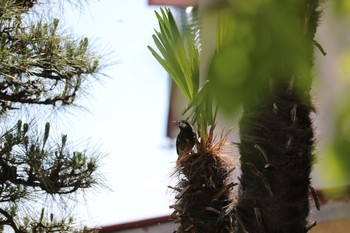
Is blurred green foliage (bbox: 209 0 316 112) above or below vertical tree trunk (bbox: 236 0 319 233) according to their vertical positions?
above

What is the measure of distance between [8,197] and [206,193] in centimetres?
92

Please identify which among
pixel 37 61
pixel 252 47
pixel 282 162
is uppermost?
pixel 37 61

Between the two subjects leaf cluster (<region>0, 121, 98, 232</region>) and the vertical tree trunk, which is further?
leaf cluster (<region>0, 121, 98, 232</region>)

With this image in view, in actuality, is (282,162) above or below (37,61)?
below

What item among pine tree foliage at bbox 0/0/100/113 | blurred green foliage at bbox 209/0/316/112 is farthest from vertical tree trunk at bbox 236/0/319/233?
pine tree foliage at bbox 0/0/100/113

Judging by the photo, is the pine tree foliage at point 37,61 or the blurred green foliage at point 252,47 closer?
the blurred green foliage at point 252,47

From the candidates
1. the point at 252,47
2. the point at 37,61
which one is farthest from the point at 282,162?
the point at 37,61

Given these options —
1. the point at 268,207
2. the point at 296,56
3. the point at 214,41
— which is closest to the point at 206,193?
the point at 268,207

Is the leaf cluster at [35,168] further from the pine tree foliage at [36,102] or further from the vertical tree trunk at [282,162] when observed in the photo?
the vertical tree trunk at [282,162]

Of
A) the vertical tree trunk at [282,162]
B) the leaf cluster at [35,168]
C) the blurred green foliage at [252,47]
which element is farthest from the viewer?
the leaf cluster at [35,168]

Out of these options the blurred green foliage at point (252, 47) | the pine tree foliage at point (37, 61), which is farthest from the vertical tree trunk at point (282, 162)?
the pine tree foliage at point (37, 61)

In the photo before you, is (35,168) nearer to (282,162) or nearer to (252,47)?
(282,162)

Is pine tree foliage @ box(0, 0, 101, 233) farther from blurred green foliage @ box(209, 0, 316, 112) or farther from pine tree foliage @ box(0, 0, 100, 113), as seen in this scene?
blurred green foliage @ box(209, 0, 316, 112)

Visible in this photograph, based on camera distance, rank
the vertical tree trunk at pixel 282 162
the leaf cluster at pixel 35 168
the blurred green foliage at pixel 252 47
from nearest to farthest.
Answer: the blurred green foliage at pixel 252 47, the vertical tree trunk at pixel 282 162, the leaf cluster at pixel 35 168
